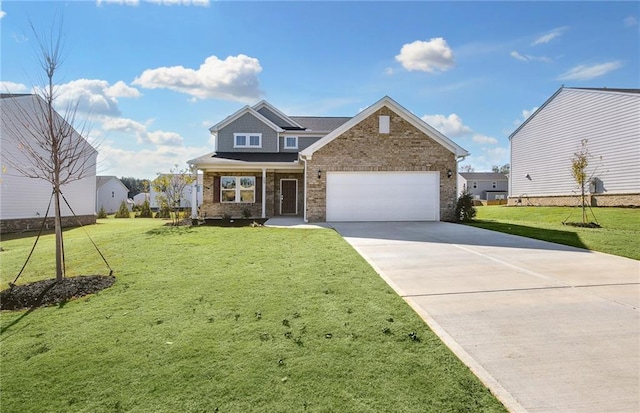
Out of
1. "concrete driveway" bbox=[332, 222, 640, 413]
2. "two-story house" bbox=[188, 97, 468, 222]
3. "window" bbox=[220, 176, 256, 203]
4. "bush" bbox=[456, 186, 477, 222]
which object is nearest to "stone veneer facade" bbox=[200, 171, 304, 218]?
"window" bbox=[220, 176, 256, 203]

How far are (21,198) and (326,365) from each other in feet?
69.1

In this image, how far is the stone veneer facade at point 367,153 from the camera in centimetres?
1564

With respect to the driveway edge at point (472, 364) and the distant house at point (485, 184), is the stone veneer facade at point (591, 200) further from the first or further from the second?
the distant house at point (485, 184)

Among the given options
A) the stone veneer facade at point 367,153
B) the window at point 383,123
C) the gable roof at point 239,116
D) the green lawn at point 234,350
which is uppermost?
the gable roof at point 239,116

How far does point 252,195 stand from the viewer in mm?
19359

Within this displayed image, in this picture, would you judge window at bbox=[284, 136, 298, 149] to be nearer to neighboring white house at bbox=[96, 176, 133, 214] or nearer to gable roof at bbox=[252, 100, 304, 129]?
Result: gable roof at bbox=[252, 100, 304, 129]

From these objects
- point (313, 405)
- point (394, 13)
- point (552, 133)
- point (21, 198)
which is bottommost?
point (313, 405)

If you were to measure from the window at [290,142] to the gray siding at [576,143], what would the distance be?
18.6 metres

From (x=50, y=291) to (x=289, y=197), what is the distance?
14.9 metres

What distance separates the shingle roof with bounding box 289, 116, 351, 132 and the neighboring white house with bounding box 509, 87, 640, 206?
1524cm

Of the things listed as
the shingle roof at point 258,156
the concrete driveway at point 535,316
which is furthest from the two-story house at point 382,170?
the concrete driveway at point 535,316

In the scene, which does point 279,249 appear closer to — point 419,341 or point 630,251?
point 419,341

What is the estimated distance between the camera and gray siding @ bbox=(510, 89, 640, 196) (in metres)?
19.3

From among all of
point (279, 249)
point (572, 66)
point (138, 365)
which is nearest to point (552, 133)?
point (572, 66)
